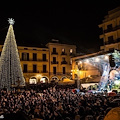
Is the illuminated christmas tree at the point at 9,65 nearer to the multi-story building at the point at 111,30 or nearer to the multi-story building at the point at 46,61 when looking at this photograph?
the multi-story building at the point at 111,30

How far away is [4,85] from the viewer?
26312mm

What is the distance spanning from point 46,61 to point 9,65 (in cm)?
2387

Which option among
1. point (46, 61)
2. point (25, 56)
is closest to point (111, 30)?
point (46, 61)

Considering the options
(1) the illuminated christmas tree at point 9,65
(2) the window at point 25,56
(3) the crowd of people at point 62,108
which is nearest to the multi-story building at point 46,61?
(2) the window at point 25,56

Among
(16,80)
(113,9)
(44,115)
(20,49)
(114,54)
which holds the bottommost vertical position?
(44,115)

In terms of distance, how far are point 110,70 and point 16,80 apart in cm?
1308

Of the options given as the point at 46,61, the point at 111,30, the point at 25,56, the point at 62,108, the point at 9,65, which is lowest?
the point at 62,108

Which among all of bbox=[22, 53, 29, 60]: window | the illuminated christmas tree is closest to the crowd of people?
the illuminated christmas tree

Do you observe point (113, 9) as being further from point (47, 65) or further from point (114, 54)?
point (47, 65)

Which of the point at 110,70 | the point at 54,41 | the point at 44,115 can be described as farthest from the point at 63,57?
the point at 44,115

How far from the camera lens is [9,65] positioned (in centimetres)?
2653

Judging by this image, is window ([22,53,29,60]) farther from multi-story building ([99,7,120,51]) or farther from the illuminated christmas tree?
the illuminated christmas tree

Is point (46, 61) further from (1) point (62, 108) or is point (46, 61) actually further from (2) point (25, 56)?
(1) point (62, 108)

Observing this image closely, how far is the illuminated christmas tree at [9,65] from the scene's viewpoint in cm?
2605
